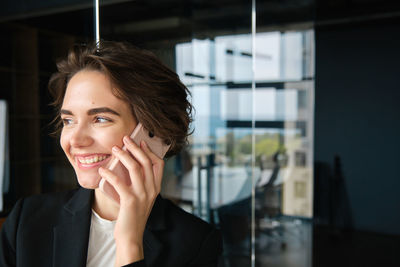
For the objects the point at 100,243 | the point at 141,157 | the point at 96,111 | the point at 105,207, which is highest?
the point at 96,111

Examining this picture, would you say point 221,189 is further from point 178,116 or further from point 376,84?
point 178,116

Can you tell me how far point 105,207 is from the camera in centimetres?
127

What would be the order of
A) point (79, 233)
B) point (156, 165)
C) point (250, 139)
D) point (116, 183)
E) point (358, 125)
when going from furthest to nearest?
point (250, 139), point (358, 125), point (79, 233), point (156, 165), point (116, 183)

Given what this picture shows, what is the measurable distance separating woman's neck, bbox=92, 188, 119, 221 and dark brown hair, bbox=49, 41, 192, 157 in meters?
0.30

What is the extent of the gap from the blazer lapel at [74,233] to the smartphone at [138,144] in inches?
10.5

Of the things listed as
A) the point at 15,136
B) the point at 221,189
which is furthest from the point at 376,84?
the point at 15,136

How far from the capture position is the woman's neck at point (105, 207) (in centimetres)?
126

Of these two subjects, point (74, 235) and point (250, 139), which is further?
point (250, 139)

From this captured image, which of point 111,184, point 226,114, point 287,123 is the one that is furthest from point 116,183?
point 287,123

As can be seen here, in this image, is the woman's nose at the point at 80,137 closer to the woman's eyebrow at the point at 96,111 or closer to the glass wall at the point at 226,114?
the woman's eyebrow at the point at 96,111

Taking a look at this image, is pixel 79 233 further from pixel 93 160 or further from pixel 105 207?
pixel 93 160

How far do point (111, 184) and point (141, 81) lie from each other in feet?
1.09

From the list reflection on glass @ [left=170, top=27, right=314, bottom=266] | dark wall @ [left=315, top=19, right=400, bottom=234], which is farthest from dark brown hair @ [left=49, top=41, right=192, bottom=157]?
dark wall @ [left=315, top=19, right=400, bottom=234]

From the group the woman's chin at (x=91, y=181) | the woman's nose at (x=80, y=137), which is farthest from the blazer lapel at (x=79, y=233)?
the woman's nose at (x=80, y=137)
